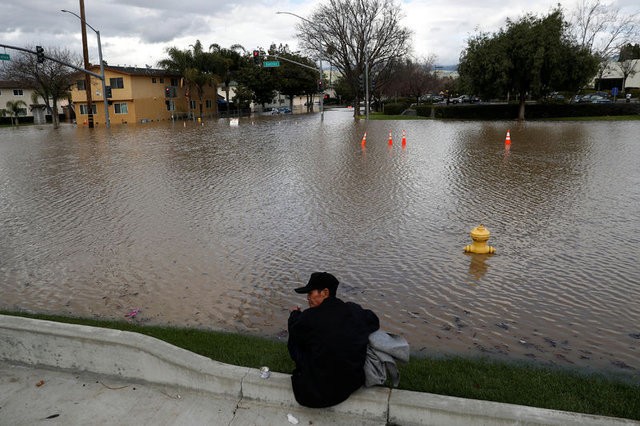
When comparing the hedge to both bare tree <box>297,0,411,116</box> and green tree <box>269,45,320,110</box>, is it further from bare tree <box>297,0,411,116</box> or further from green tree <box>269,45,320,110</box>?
Result: green tree <box>269,45,320,110</box>

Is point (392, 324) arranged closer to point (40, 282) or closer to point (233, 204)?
point (40, 282)

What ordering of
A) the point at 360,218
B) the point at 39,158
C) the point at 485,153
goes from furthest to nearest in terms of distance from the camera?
the point at 39,158, the point at 485,153, the point at 360,218

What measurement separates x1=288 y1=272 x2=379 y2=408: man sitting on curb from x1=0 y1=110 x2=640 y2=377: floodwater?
158 centimetres

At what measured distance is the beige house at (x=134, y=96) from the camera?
5559 centimetres

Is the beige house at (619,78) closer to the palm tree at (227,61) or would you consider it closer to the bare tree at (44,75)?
the palm tree at (227,61)

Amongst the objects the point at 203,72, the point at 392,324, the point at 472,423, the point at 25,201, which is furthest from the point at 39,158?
the point at 203,72

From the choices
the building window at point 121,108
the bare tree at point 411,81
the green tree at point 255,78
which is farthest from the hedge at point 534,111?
the green tree at point 255,78

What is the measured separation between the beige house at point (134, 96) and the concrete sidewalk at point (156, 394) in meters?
54.0

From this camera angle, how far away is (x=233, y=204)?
11.7m

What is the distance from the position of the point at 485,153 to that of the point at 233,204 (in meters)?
11.7

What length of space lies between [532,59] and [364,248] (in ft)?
111

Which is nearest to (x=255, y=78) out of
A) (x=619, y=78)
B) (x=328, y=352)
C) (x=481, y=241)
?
(x=619, y=78)

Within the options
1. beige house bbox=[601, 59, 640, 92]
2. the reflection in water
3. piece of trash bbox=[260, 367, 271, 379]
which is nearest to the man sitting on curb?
piece of trash bbox=[260, 367, 271, 379]

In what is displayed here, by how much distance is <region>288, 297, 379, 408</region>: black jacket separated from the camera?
3564 mm
